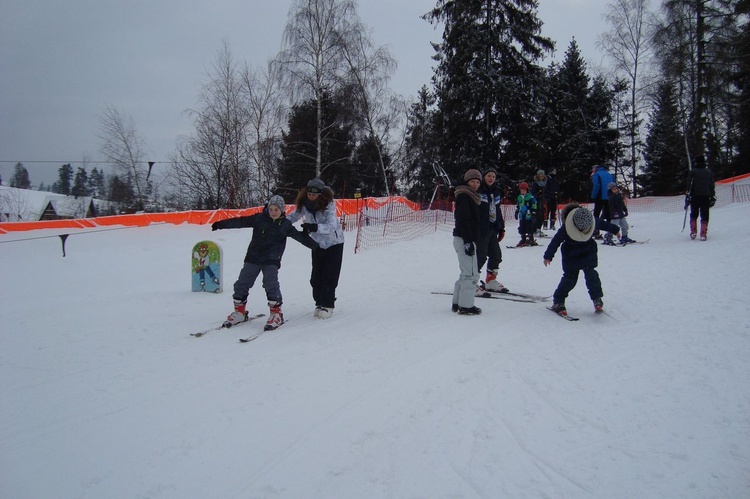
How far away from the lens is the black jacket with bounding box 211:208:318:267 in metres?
5.62

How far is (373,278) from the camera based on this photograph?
346 inches

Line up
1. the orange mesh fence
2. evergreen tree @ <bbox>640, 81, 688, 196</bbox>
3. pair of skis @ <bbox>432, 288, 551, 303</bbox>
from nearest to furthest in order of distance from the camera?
pair of skis @ <bbox>432, 288, 551, 303</bbox>
the orange mesh fence
evergreen tree @ <bbox>640, 81, 688, 196</bbox>

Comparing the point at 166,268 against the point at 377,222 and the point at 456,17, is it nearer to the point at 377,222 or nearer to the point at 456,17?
the point at 377,222

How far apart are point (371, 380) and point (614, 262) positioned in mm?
7042

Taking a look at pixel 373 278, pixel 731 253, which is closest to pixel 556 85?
pixel 731 253

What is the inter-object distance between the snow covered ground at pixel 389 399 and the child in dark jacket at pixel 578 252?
356 millimetres

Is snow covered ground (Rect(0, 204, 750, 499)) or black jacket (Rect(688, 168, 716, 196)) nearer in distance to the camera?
snow covered ground (Rect(0, 204, 750, 499))

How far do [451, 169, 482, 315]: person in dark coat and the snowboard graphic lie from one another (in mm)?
4374

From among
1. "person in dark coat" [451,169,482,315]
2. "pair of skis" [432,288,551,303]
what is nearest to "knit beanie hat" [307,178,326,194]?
"person in dark coat" [451,169,482,315]

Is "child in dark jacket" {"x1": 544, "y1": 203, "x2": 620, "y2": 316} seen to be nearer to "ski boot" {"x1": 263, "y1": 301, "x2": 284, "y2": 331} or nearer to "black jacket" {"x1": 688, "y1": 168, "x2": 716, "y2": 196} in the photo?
"ski boot" {"x1": 263, "y1": 301, "x2": 284, "y2": 331}

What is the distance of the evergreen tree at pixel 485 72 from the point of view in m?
23.2

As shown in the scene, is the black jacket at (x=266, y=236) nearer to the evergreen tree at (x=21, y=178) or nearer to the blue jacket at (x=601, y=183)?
the blue jacket at (x=601, y=183)

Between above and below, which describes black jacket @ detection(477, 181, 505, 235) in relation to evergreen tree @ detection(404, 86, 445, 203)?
below

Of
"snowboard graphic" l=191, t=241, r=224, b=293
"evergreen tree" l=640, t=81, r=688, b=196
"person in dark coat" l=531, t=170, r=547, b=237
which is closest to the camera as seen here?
"snowboard graphic" l=191, t=241, r=224, b=293
